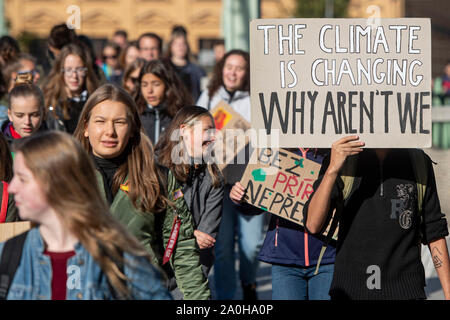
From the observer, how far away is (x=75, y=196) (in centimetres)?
275

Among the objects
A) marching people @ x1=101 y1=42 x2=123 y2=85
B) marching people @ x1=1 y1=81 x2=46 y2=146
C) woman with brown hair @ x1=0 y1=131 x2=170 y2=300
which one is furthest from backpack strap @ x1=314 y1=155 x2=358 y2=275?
marching people @ x1=101 y1=42 x2=123 y2=85

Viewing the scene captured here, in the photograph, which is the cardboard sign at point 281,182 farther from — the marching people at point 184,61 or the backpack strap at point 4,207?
the marching people at point 184,61

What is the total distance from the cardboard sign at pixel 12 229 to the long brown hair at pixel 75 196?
493mm

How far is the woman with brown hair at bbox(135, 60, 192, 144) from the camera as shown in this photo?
678 cm

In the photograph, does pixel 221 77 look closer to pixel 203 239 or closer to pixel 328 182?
pixel 203 239

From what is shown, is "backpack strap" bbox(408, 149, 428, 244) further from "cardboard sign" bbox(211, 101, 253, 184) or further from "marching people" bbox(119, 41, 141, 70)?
"marching people" bbox(119, 41, 141, 70)

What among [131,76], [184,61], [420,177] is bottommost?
[420,177]

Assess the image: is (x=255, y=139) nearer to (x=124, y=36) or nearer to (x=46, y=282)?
(x=46, y=282)

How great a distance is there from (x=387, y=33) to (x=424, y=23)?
185 mm

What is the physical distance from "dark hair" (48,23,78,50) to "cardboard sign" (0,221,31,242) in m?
4.87

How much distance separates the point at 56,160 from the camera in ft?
8.96

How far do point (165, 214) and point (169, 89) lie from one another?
3227 mm

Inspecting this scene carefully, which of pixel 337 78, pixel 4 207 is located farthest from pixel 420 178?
pixel 4 207

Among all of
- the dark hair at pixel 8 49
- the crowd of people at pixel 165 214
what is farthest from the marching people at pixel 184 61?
the crowd of people at pixel 165 214
